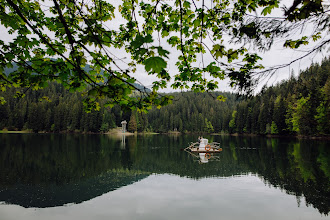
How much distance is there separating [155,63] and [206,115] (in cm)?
15818

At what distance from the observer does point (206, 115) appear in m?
157

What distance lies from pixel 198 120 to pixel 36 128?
105324 mm

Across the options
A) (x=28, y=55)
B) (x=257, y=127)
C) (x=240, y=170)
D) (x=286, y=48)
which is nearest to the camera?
(x=286, y=48)

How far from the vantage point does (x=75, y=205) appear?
1188cm

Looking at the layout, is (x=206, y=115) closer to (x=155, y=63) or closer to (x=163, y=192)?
(x=163, y=192)

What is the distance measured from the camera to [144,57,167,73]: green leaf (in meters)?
2.27

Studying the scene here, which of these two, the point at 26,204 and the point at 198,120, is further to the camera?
the point at 198,120

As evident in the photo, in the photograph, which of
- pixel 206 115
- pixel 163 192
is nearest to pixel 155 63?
pixel 163 192

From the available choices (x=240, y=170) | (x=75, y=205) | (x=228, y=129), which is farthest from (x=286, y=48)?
(x=228, y=129)

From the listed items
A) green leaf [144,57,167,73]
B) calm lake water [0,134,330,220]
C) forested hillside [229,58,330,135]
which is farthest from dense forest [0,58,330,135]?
calm lake water [0,134,330,220]

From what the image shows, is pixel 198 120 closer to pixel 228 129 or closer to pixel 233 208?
pixel 228 129

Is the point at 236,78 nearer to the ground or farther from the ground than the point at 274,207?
farther from the ground

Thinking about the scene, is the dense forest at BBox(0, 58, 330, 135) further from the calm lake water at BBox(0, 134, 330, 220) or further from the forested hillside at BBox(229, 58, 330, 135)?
the calm lake water at BBox(0, 134, 330, 220)

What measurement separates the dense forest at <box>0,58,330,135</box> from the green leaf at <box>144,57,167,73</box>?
3.55m
